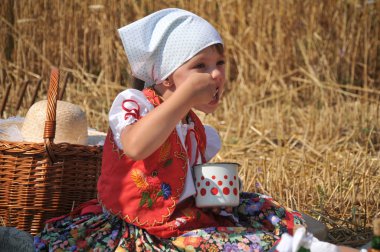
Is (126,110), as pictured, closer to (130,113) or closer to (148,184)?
(130,113)

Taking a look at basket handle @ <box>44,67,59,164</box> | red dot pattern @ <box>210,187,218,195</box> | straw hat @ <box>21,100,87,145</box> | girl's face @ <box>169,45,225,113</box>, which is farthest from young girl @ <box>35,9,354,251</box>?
straw hat @ <box>21,100,87,145</box>

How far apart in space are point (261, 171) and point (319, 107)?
1.75 m

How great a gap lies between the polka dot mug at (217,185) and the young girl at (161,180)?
60 mm

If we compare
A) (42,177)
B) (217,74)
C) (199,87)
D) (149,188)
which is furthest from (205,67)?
(42,177)

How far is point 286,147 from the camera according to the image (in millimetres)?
4551

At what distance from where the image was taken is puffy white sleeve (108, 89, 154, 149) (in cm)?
229

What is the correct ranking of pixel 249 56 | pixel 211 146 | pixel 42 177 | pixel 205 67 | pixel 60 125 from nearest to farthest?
pixel 205 67 → pixel 211 146 → pixel 42 177 → pixel 60 125 → pixel 249 56

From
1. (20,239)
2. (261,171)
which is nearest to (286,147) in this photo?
(261,171)

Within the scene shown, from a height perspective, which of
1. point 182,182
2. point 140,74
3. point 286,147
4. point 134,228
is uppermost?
point 140,74

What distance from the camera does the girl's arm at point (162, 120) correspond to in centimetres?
214

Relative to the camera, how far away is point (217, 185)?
2.30m

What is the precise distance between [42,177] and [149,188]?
0.73 metres

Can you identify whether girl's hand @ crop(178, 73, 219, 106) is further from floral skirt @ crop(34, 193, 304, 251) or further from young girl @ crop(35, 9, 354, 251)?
floral skirt @ crop(34, 193, 304, 251)

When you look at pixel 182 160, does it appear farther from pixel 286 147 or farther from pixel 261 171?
pixel 286 147
